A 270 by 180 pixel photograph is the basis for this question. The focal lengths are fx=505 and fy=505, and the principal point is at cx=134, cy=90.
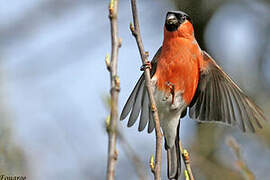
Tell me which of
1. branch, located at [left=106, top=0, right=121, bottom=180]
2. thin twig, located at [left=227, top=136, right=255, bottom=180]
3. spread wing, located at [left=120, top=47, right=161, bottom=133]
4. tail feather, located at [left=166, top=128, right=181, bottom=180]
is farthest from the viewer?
spread wing, located at [left=120, top=47, right=161, bottom=133]

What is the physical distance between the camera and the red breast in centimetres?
406

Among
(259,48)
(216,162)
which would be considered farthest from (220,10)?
(216,162)

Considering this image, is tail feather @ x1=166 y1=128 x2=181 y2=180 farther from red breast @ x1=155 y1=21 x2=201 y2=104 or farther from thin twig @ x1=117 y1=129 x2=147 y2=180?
thin twig @ x1=117 y1=129 x2=147 y2=180

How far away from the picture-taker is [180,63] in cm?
414

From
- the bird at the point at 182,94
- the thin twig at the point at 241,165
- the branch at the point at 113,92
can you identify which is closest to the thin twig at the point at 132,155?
the branch at the point at 113,92

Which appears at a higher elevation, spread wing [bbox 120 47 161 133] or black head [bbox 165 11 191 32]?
black head [bbox 165 11 191 32]

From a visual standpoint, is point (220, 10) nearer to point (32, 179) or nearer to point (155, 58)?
point (155, 58)

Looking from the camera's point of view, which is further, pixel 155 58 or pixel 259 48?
pixel 259 48

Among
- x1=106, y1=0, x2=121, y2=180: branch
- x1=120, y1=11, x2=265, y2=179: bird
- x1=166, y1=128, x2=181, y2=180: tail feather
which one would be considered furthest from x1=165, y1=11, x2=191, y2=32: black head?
x1=106, y1=0, x2=121, y2=180: branch

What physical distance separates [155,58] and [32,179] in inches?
74.6

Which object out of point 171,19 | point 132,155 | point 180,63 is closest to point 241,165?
point 132,155

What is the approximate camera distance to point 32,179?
108 inches

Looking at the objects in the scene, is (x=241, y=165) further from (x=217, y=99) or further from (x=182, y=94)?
(x=217, y=99)

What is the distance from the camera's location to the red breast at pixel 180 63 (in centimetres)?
406
